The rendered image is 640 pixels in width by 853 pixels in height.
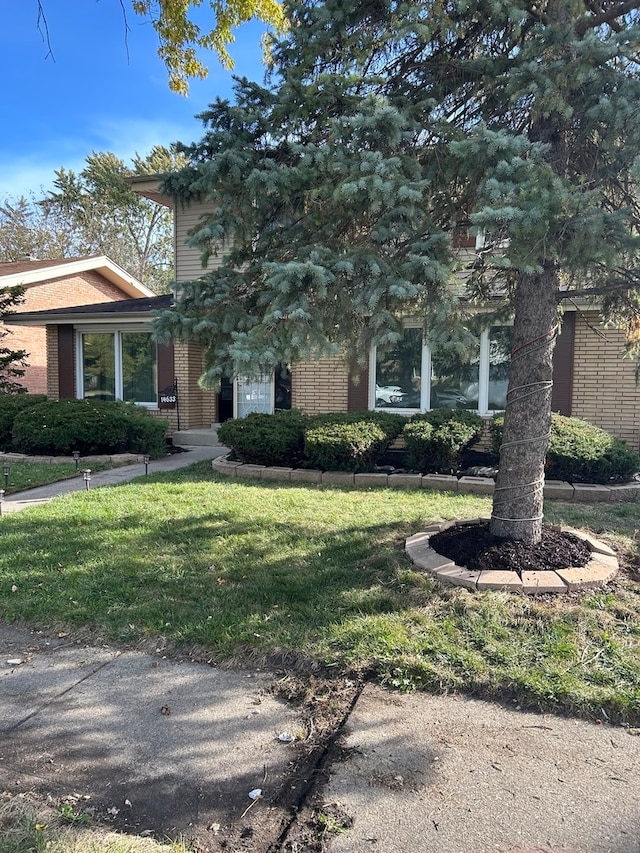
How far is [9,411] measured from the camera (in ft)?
36.0

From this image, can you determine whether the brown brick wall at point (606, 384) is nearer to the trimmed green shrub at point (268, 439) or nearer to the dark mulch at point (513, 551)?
the trimmed green shrub at point (268, 439)

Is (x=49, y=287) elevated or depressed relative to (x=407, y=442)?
elevated

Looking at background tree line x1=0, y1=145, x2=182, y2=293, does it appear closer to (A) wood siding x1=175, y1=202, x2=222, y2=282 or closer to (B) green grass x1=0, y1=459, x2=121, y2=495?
(A) wood siding x1=175, y1=202, x2=222, y2=282

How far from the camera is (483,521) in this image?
17.6 ft

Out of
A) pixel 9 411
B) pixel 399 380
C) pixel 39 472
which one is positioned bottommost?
pixel 39 472

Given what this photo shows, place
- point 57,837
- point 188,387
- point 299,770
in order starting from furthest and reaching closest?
point 188,387 < point 299,770 < point 57,837

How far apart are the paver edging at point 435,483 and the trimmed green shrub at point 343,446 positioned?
157mm

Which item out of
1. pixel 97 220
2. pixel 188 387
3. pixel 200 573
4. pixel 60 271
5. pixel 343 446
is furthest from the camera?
pixel 97 220

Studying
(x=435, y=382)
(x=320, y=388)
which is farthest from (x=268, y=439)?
(x=435, y=382)

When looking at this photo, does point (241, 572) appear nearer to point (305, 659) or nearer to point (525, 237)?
point (305, 659)

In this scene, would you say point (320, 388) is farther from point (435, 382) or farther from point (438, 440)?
point (438, 440)

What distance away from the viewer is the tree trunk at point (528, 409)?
177 inches

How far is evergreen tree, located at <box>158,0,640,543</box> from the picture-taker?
3.59 metres

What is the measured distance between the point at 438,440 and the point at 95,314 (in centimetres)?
830
